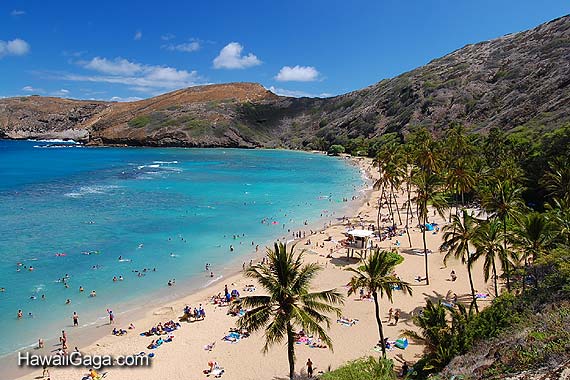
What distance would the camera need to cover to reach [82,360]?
22.8m

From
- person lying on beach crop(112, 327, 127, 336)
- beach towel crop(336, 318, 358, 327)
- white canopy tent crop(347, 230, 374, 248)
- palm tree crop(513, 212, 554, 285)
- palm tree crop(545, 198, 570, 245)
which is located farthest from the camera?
white canopy tent crop(347, 230, 374, 248)

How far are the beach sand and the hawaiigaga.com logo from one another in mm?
427

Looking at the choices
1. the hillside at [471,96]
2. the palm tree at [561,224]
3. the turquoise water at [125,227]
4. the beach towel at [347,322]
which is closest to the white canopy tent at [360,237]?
the turquoise water at [125,227]

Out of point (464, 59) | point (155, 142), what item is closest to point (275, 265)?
point (464, 59)

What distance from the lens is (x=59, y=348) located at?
79.2 ft

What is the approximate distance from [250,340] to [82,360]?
9213mm

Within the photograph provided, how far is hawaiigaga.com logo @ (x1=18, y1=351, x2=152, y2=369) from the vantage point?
2225cm

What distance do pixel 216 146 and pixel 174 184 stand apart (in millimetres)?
113597

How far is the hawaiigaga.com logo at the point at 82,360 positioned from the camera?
2225 cm

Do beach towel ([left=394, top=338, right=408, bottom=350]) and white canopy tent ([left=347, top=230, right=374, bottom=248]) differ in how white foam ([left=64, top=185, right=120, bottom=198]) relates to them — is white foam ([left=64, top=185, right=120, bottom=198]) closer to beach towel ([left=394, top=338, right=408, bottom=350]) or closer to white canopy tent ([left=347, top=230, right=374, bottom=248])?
white canopy tent ([left=347, top=230, right=374, bottom=248])

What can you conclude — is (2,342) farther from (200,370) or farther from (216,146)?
(216,146)

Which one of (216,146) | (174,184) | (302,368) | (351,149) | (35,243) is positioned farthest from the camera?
(216,146)

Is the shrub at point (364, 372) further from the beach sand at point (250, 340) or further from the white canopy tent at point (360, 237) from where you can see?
the white canopy tent at point (360, 237)

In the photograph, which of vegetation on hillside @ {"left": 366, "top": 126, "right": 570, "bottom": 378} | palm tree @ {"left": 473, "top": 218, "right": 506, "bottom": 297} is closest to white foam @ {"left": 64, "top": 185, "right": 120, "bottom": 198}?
vegetation on hillside @ {"left": 366, "top": 126, "right": 570, "bottom": 378}
